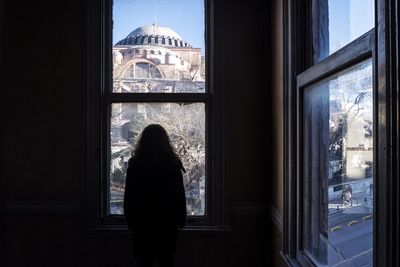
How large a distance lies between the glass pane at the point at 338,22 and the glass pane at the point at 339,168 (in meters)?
0.16

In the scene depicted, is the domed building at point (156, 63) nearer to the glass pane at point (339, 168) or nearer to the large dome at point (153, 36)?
the large dome at point (153, 36)

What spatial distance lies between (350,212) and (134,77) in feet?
7.84

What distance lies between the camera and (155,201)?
9.57 feet

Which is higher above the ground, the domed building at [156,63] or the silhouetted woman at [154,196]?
the domed building at [156,63]

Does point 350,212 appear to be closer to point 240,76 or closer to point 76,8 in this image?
point 240,76

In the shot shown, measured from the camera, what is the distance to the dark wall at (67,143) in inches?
139

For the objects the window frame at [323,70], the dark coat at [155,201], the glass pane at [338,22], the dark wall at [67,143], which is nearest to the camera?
the window frame at [323,70]

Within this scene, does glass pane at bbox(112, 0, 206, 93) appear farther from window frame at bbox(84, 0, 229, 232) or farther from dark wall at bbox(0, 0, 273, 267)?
dark wall at bbox(0, 0, 273, 267)

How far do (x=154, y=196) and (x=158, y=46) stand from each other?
4.55 feet

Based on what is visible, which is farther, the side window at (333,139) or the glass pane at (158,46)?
the glass pane at (158,46)

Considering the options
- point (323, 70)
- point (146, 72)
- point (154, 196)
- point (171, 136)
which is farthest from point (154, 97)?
point (323, 70)

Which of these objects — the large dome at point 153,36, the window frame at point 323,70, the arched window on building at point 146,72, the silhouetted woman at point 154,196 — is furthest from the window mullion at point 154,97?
the window frame at point 323,70

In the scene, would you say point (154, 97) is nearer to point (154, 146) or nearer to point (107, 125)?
point (107, 125)

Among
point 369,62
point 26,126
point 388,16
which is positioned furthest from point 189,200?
point 388,16
